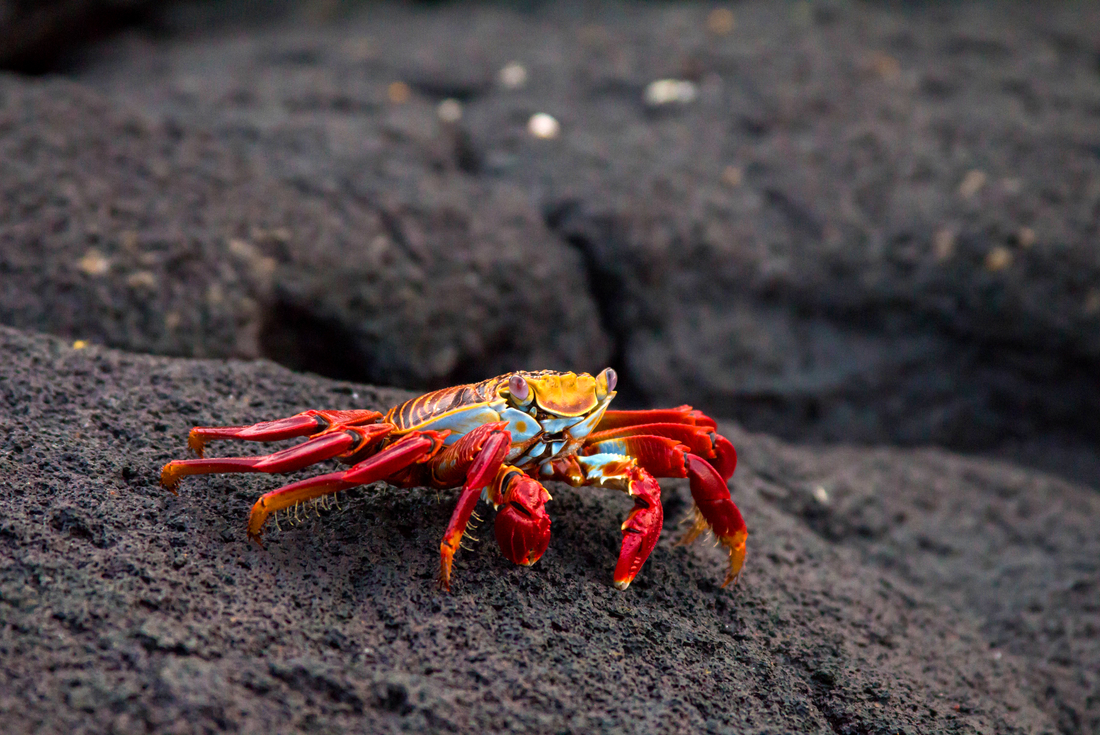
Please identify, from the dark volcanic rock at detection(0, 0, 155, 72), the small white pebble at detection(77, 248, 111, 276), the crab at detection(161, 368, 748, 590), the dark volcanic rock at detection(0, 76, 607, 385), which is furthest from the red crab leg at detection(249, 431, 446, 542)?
the dark volcanic rock at detection(0, 0, 155, 72)

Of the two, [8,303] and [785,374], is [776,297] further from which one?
[8,303]

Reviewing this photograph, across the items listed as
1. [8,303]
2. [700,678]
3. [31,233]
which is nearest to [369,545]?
[700,678]

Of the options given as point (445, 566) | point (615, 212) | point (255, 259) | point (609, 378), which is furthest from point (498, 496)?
point (615, 212)

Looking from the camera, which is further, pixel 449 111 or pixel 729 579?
pixel 449 111

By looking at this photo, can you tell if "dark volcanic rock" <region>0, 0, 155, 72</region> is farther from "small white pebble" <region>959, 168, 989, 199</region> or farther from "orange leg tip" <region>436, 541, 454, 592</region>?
"small white pebble" <region>959, 168, 989, 199</region>

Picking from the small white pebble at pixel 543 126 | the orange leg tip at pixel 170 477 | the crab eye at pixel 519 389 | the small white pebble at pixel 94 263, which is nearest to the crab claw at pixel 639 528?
the crab eye at pixel 519 389

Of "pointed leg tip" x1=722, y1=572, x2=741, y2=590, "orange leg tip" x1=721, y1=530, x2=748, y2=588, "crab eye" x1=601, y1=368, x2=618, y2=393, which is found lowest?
"pointed leg tip" x1=722, y1=572, x2=741, y2=590

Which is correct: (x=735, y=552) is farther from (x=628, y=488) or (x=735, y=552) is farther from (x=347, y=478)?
(x=347, y=478)

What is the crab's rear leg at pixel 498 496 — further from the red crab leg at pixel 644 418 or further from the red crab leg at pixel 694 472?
the red crab leg at pixel 644 418
